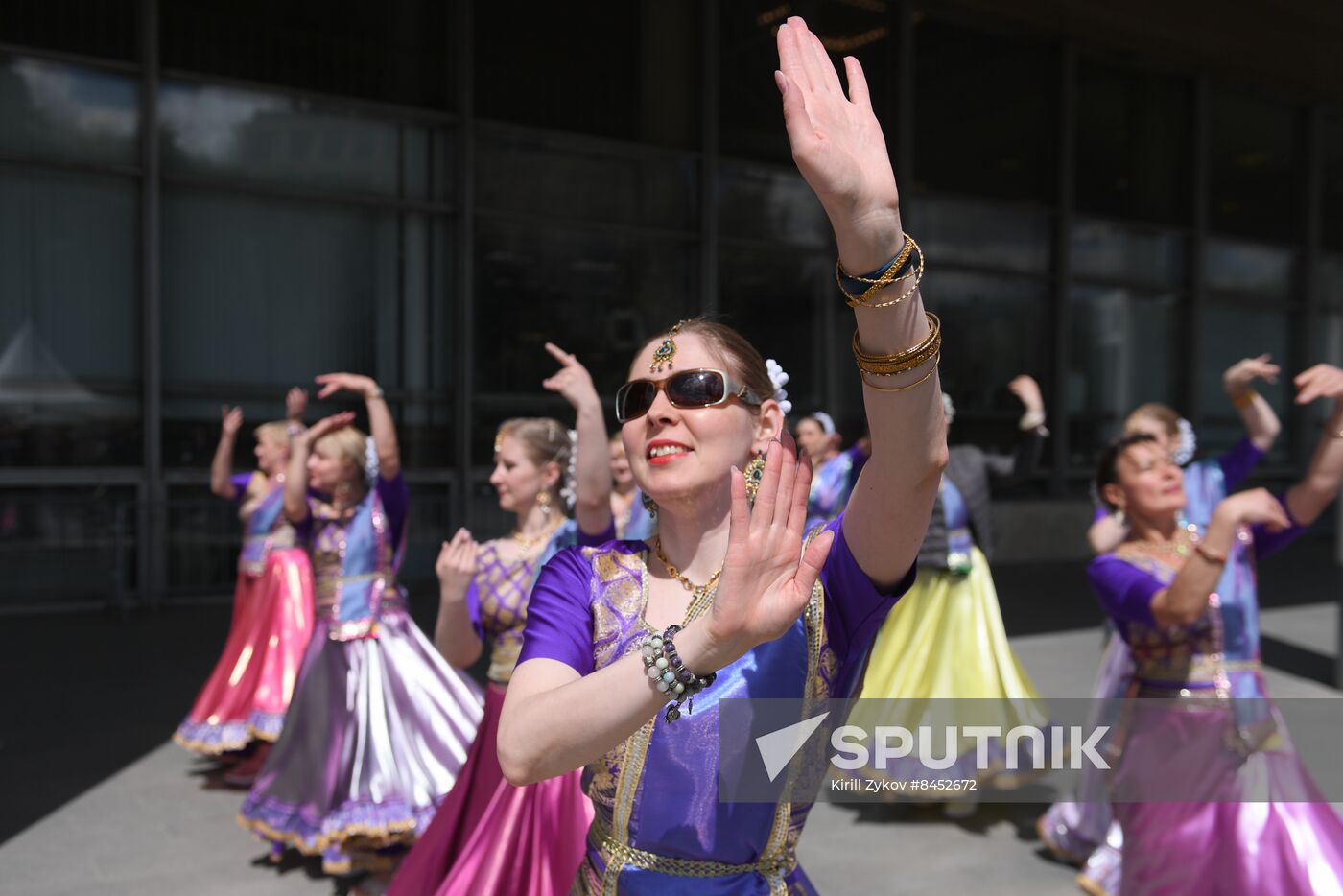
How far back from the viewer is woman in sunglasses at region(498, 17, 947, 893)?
1354 millimetres

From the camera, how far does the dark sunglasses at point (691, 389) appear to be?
1811 mm

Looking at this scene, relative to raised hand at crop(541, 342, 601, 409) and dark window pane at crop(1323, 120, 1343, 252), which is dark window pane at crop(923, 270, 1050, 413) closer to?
dark window pane at crop(1323, 120, 1343, 252)

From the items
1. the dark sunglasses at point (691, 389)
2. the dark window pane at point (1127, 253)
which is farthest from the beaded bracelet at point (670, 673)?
the dark window pane at point (1127, 253)

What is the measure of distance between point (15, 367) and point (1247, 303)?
59.3 feet

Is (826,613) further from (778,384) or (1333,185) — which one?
(1333,185)

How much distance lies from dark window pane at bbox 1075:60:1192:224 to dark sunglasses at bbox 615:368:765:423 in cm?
1647

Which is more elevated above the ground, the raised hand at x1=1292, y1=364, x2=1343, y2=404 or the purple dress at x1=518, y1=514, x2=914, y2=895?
the raised hand at x1=1292, y1=364, x2=1343, y2=404

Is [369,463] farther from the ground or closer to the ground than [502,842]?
farther from the ground

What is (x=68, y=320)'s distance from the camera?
1070 cm

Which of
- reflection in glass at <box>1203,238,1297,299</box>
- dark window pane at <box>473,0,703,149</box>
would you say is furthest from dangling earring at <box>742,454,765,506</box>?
reflection in glass at <box>1203,238,1297,299</box>

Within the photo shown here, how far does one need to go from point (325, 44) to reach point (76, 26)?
2.41 metres

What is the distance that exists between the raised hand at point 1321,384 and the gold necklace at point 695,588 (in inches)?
85.7

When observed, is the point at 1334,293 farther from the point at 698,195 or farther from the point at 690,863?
the point at 690,863

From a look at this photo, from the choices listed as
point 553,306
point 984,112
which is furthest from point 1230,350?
point 553,306
